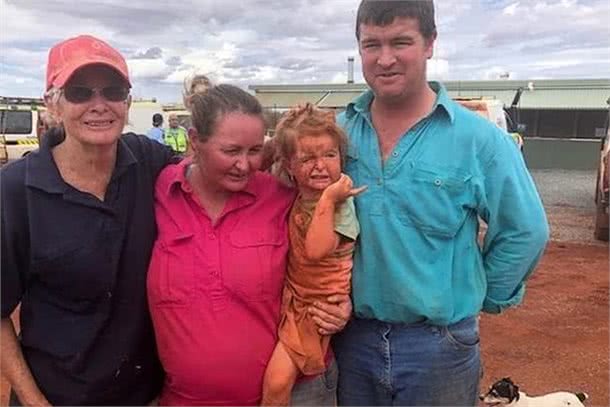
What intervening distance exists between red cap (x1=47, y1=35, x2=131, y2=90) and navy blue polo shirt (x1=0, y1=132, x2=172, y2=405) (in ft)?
0.72

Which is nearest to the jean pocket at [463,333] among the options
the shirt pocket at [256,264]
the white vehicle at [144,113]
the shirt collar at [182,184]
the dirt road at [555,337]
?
the shirt pocket at [256,264]

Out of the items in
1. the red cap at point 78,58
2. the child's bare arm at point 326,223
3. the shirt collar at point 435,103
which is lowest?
the child's bare arm at point 326,223

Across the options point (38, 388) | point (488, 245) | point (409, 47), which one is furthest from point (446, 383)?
point (38, 388)

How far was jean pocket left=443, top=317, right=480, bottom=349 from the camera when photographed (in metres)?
2.35

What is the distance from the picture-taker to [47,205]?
2049 millimetres

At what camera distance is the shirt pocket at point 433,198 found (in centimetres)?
226

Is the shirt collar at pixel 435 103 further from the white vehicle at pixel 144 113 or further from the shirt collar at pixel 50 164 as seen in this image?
the white vehicle at pixel 144 113

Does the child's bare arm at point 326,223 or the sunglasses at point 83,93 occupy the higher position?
the sunglasses at point 83,93

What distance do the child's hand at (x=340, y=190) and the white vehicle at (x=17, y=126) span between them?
1701 centimetres

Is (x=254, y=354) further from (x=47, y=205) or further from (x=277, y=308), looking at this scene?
(x=47, y=205)

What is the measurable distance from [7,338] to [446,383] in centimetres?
146

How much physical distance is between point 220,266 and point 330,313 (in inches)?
16.4

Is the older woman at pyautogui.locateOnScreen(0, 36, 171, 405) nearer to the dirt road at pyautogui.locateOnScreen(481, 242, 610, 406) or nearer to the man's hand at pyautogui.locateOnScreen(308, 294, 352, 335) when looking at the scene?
the man's hand at pyautogui.locateOnScreen(308, 294, 352, 335)

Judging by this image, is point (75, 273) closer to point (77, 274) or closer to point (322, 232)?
point (77, 274)
